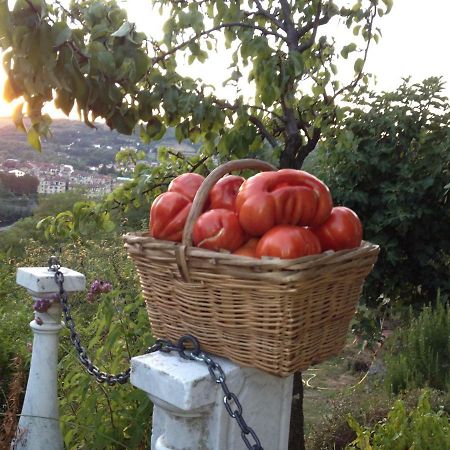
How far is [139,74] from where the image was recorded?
1.59m

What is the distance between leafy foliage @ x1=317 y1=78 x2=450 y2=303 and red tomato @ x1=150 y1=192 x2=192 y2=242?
9.38 feet

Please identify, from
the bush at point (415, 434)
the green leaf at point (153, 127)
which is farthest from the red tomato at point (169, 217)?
the bush at point (415, 434)

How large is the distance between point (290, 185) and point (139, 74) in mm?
616

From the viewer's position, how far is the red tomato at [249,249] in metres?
1.20

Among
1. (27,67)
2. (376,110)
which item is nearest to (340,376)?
(376,110)

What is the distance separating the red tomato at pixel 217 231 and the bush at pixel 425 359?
2.34 metres

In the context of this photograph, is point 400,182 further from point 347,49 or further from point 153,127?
point 153,127

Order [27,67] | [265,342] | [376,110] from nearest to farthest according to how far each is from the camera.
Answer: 1. [265,342]
2. [27,67]
3. [376,110]

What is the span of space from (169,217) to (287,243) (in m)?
0.31

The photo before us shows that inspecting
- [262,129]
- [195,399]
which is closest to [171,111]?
[262,129]

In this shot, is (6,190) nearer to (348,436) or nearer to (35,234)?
(35,234)

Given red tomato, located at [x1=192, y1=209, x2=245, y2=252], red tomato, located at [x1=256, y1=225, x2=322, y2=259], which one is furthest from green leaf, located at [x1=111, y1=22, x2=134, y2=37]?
red tomato, located at [x1=256, y1=225, x2=322, y2=259]

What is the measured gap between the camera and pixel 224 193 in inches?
51.3

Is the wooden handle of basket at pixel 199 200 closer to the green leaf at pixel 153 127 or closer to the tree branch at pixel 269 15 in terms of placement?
the green leaf at pixel 153 127
